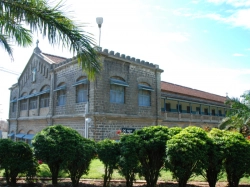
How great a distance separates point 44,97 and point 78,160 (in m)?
16.4

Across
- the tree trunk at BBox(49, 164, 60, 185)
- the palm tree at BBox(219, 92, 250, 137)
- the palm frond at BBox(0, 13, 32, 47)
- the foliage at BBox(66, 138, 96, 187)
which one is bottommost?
the tree trunk at BBox(49, 164, 60, 185)

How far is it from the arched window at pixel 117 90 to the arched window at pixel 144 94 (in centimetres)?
169

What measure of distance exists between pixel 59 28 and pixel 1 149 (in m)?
4.36

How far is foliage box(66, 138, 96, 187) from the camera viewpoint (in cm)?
744

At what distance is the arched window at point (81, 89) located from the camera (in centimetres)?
1717

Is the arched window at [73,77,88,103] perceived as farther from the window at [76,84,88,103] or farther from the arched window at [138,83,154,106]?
the arched window at [138,83,154,106]

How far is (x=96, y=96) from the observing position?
1628cm

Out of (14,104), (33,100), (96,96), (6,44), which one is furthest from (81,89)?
(14,104)

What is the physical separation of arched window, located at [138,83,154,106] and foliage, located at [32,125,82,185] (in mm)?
11599

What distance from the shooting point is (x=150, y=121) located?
20.0 metres

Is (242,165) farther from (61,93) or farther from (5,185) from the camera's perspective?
(61,93)

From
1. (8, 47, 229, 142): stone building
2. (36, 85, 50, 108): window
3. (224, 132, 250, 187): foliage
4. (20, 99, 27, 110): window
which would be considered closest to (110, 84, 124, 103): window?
(8, 47, 229, 142): stone building

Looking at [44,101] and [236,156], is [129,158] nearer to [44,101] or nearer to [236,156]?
[236,156]

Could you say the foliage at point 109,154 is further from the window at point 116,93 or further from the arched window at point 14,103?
the arched window at point 14,103
